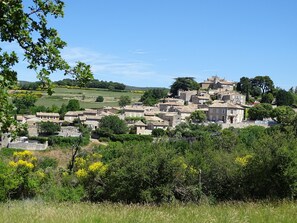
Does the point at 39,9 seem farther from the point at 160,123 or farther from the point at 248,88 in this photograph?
the point at 248,88

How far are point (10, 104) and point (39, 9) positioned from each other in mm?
1191

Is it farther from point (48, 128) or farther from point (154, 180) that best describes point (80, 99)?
point (154, 180)

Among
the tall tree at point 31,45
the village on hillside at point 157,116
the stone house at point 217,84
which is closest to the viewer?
the tall tree at point 31,45

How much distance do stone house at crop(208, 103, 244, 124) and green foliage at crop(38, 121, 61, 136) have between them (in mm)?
29705

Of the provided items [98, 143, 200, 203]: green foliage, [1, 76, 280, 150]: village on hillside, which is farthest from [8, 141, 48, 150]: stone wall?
[98, 143, 200, 203]: green foliage

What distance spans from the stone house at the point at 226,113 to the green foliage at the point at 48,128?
29.7m

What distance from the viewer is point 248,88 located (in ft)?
314

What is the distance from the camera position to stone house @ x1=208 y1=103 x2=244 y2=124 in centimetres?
7094

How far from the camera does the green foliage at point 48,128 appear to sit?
5559cm

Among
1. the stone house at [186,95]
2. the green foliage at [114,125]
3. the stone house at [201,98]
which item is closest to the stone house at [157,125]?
the green foliage at [114,125]

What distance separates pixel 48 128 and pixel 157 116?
21895mm

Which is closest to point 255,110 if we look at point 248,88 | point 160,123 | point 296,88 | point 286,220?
point 160,123

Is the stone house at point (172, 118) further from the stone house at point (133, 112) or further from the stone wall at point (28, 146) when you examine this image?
the stone wall at point (28, 146)

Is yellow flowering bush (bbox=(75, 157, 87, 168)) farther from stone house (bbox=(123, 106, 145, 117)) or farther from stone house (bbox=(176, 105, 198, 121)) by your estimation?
stone house (bbox=(176, 105, 198, 121))
